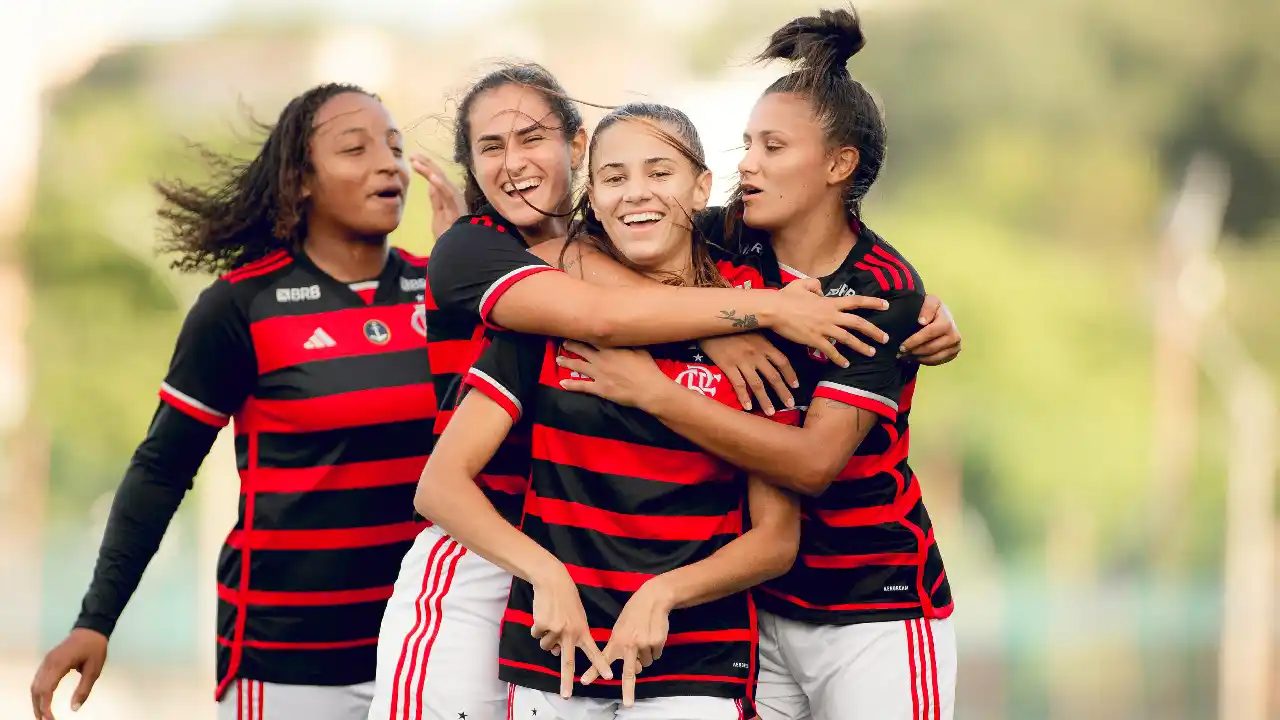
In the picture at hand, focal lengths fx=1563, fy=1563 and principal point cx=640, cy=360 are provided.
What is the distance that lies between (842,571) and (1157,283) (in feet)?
90.1

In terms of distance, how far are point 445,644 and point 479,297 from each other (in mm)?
679

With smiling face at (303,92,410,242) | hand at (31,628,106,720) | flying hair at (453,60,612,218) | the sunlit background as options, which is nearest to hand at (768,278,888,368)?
flying hair at (453,60,612,218)

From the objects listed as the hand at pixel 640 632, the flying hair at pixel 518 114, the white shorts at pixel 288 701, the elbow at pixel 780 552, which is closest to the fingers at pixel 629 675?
the hand at pixel 640 632

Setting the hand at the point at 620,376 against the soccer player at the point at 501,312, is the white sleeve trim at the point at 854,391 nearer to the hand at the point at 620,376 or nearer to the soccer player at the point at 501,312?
the soccer player at the point at 501,312

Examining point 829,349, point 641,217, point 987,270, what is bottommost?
point 829,349

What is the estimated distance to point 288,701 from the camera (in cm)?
363

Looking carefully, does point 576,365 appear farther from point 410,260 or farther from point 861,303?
point 410,260

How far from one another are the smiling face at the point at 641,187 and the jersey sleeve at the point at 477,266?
0.60ft

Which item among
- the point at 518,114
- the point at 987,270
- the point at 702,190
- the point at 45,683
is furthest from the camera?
the point at 987,270

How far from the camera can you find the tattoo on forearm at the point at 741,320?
9.20 ft

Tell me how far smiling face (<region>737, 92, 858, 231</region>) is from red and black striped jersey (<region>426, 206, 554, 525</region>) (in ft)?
1.59

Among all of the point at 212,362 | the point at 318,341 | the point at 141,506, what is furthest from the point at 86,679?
the point at 318,341

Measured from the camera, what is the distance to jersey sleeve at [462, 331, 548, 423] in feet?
9.18

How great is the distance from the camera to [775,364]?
2912 millimetres
